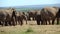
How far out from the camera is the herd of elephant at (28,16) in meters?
4.75

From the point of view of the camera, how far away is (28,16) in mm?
5137

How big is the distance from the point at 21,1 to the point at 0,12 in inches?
24.2

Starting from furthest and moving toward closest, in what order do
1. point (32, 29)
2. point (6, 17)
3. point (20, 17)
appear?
point (6, 17), point (20, 17), point (32, 29)

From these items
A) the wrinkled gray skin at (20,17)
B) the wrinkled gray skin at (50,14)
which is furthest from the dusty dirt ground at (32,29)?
the wrinkled gray skin at (50,14)

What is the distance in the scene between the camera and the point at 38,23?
4.77 m

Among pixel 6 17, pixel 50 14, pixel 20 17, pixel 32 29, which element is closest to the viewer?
pixel 32 29

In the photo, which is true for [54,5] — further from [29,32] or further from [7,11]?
[7,11]

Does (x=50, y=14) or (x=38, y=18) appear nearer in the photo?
(x=50, y=14)

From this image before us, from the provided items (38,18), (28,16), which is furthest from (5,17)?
(38,18)

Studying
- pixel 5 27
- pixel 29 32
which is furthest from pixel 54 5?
pixel 5 27

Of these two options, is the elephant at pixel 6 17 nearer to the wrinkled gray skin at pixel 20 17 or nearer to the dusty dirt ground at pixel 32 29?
the wrinkled gray skin at pixel 20 17

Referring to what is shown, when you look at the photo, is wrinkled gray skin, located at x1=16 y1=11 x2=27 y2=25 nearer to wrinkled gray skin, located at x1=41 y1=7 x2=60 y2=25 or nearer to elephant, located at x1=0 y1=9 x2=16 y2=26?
elephant, located at x1=0 y1=9 x2=16 y2=26

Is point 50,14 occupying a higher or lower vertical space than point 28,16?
higher

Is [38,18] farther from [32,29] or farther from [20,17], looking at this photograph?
[32,29]
